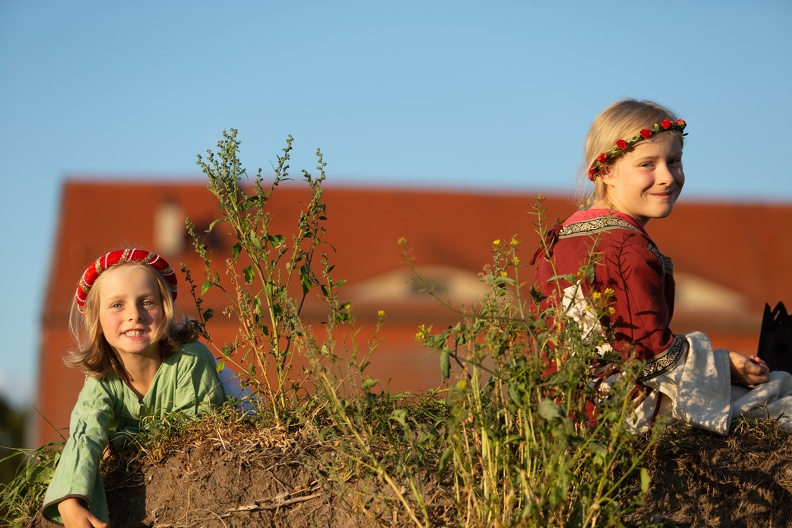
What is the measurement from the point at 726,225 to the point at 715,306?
3388mm

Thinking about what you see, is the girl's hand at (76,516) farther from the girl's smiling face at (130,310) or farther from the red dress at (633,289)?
the red dress at (633,289)

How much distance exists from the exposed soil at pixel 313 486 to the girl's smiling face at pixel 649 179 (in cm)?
92

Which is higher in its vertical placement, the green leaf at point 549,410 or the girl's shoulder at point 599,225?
the girl's shoulder at point 599,225

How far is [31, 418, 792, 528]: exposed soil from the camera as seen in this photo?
337cm

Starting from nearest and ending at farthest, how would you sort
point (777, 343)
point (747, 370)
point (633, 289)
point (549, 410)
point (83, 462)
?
point (549, 410) → point (83, 462) → point (633, 289) → point (747, 370) → point (777, 343)

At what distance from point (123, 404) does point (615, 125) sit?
7.56 feet

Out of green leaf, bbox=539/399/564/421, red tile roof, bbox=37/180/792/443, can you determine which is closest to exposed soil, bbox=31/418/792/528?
green leaf, bbox=539/399/564/421

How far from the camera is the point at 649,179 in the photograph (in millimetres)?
4184

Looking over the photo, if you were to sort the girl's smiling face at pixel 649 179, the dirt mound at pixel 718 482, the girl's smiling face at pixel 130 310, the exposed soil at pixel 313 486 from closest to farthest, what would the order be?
the exposed soil at pixel 313 486 < the dirt mound at pixel 718 482 < the girl's smiling face at pixel 130 310 < the girl's smiling face at pixel 649 179

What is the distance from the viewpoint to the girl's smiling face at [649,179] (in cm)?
417

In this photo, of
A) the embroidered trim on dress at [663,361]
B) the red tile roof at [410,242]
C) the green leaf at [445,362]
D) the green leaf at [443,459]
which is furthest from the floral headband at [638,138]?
the red tile roof at [410,242]

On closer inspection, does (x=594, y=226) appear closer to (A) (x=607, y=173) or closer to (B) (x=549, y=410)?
(A) (x=607, y=173)

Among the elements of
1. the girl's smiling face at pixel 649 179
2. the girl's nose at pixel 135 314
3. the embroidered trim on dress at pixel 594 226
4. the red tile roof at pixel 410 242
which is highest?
the girl's smiling face at pixel 649 179

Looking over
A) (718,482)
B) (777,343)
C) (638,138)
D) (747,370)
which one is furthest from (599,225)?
(777,343)
